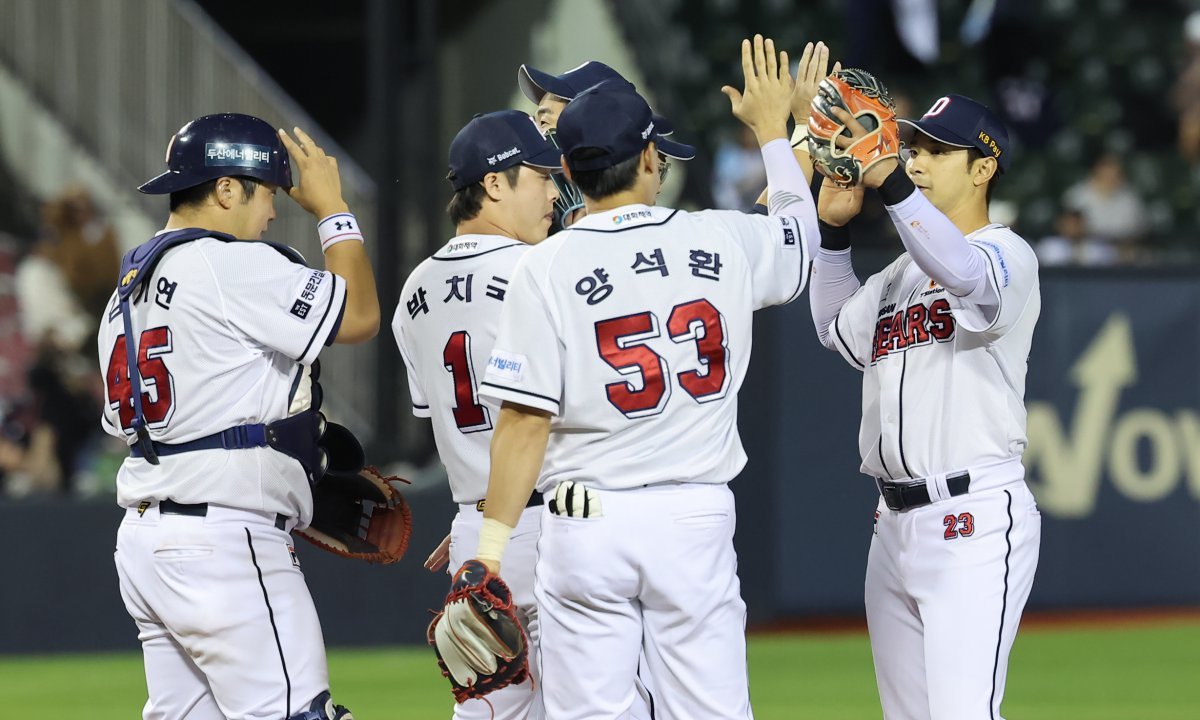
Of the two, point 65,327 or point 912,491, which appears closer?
point 912,491

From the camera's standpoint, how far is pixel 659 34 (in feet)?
37.9

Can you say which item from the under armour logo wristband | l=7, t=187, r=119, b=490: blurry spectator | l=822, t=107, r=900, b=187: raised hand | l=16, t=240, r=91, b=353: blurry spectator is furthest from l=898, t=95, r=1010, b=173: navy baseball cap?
l=16, t=240, r=91, b=353: blurry spectator

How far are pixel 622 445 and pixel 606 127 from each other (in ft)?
2.40

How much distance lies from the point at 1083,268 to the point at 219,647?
21.3 ft

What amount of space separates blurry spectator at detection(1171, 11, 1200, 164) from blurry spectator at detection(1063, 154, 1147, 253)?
3.85ft

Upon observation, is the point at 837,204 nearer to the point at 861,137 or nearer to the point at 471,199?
the point at 861,137

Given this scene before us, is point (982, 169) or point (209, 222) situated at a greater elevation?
point (982, 169)

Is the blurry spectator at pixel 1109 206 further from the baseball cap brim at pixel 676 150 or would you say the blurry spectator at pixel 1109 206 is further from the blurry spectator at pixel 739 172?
the baseball cap brim at pixel 676 150

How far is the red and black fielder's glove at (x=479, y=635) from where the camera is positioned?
12.2ft

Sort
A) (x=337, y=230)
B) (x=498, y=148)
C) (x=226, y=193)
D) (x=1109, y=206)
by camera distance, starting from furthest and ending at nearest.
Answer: (x=1109, y=206) < (x=498, y=148) < (x=337, y=230) < (x=226, y=193)

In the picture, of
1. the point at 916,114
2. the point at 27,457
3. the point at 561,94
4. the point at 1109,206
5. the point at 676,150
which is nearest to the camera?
the point at 676,150

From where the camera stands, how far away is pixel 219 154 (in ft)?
13.8

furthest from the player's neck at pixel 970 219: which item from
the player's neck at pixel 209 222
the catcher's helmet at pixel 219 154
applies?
the player's neck at pixel 209 222

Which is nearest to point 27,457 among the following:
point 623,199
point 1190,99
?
point 623,199
